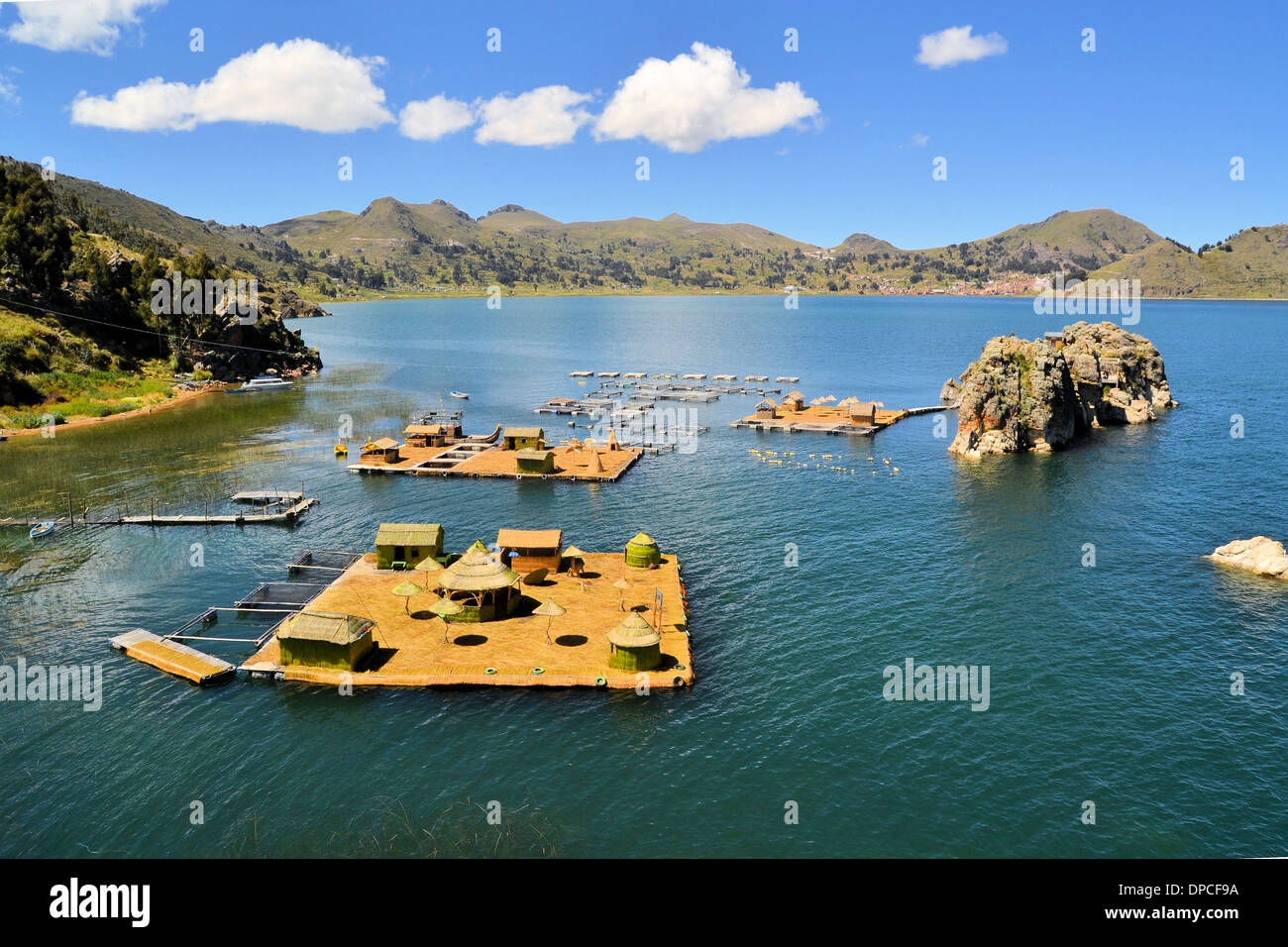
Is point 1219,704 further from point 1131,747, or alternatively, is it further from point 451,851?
point 451,851

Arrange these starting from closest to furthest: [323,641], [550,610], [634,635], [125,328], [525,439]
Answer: [323,641]
[634,635]
[550,610]
[525,439]
[125,328]

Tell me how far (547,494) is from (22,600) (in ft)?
157

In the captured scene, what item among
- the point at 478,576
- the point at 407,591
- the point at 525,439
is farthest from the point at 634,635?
the point at 525,439

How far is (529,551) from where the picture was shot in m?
61.2

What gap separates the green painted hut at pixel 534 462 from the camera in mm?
95812

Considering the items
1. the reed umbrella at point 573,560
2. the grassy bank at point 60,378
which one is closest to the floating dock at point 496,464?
the reed umbrella at point 573,560

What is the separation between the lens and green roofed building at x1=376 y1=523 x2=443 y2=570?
6231 centimetres

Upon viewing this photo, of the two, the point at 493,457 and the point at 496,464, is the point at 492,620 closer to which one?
the point at 496,464

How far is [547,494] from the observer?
8894 cm

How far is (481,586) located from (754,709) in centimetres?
2015

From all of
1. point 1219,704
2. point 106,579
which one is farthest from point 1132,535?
point 106,579

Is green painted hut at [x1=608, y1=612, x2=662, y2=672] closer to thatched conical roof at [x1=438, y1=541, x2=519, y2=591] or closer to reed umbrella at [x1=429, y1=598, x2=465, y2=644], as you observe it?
thatched conical roof at [x1=438, y1=541, x2=519, y2=591]
